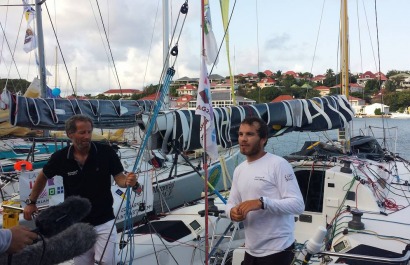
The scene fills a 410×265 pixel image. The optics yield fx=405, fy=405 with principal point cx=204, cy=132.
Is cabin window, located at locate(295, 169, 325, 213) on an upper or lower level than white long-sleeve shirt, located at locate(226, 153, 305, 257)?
lower

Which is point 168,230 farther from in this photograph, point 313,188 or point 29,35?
point 29,35

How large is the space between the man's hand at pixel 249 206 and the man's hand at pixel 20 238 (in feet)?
3.97

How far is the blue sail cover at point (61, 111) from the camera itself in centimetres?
656

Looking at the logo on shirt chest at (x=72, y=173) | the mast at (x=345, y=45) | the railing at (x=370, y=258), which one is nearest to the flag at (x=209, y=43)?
the logo on shirt chest at (x=72, y=173)

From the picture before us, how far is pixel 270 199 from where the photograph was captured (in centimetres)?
258

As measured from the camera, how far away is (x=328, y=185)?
5.89 meters

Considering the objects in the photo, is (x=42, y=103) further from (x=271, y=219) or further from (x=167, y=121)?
(x=271, y=219)

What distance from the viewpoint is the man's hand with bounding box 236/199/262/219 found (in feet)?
8.32

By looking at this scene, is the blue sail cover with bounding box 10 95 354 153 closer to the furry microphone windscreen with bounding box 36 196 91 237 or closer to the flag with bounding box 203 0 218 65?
the flag with bounding box 203 0 218 65

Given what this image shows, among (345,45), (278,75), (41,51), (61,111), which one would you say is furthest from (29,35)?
(278,75)

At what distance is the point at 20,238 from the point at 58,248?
31 cm

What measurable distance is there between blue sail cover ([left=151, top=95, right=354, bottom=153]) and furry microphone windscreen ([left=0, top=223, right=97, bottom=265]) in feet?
Result: 7.59

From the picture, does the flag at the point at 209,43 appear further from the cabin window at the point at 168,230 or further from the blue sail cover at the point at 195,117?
the cabin window at the point at 168,230

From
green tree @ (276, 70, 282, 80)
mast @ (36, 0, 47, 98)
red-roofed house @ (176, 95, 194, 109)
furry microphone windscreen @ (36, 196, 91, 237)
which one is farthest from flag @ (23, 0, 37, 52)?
green tree @ (276, 70, 282, 80)
